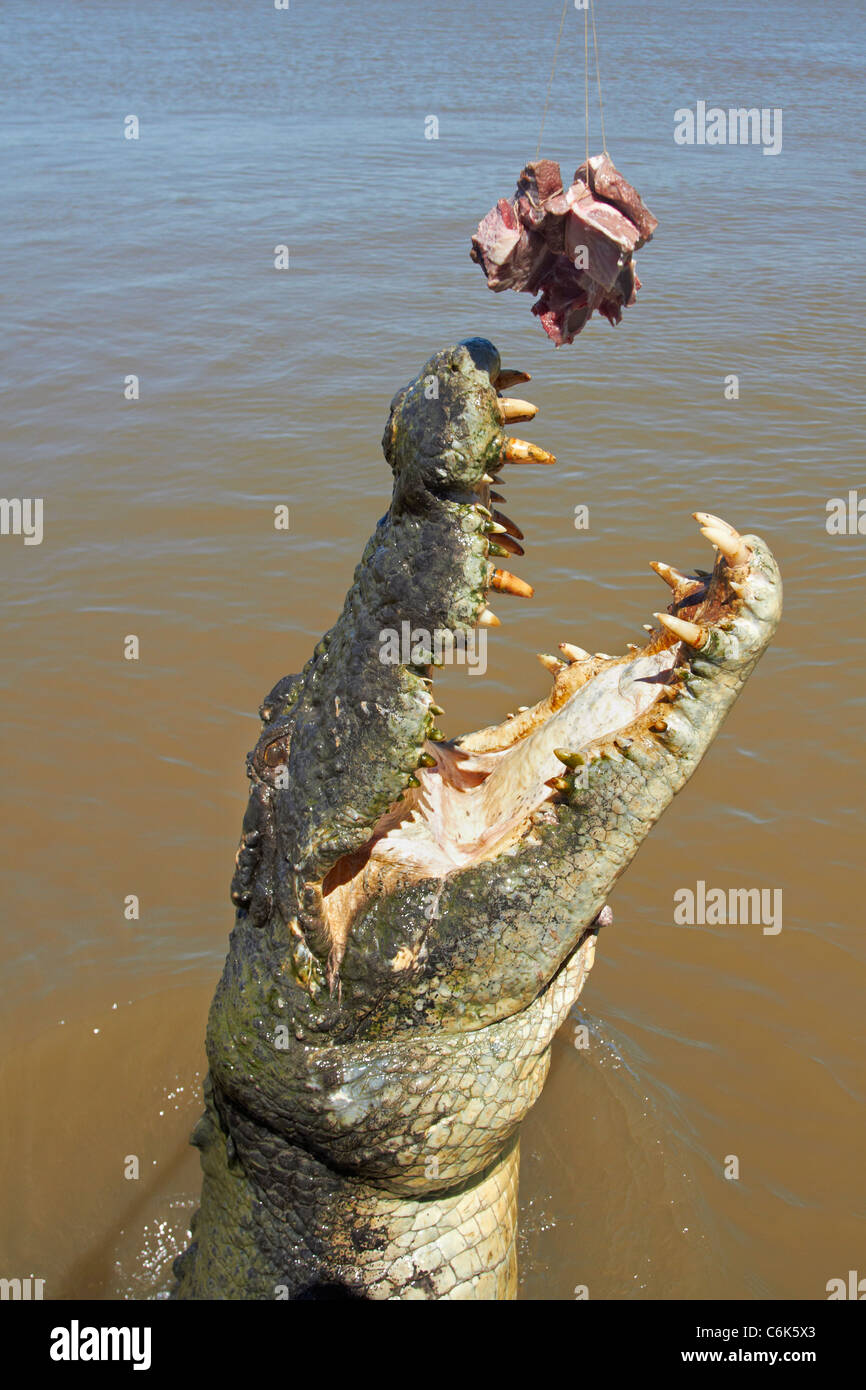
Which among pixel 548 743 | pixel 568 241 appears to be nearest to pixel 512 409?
pixel 568 241

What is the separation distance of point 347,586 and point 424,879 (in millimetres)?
4811

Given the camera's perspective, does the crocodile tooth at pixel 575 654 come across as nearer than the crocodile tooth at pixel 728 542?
No

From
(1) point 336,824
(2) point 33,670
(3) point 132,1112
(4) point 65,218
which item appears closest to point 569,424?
(2) point 33,670

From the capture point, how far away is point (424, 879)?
2.76 m

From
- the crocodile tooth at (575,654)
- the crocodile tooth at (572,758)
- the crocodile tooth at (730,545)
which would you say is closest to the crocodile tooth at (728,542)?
the crocodile tooth at (730,545)

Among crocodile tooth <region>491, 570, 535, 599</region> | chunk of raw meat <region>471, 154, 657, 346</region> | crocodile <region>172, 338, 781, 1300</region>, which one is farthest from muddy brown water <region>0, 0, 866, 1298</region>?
chunk of raw meat <region>471, 154, 657, 346</region>

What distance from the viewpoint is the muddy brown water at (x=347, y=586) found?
14.8 feet

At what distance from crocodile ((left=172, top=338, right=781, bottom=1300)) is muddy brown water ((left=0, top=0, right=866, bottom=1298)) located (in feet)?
4.55

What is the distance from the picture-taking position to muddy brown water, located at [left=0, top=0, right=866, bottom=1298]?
4508mm

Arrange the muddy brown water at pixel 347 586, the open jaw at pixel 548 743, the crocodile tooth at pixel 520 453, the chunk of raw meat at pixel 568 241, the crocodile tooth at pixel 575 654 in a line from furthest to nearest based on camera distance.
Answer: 1. the muddy brown water at pixel 347 586
2. the crocodile tooth at pixel 575 654
3. the chunk of raw meat at pixel 568 241
4. the open jaw at pixel 548 743
5. the crocodile tooth at pixel 520 453

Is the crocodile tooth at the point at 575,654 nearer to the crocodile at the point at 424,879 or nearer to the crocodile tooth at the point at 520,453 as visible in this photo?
the crocodile at the point at 424,879

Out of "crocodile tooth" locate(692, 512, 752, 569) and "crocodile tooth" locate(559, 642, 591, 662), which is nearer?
"crocodile tooth" locate(692, 512, 752, 569)

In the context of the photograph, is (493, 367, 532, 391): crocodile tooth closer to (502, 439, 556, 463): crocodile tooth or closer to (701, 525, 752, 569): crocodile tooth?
(502, 439, 556, 463): crocodile tooth

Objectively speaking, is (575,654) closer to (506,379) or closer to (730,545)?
(730,545)
